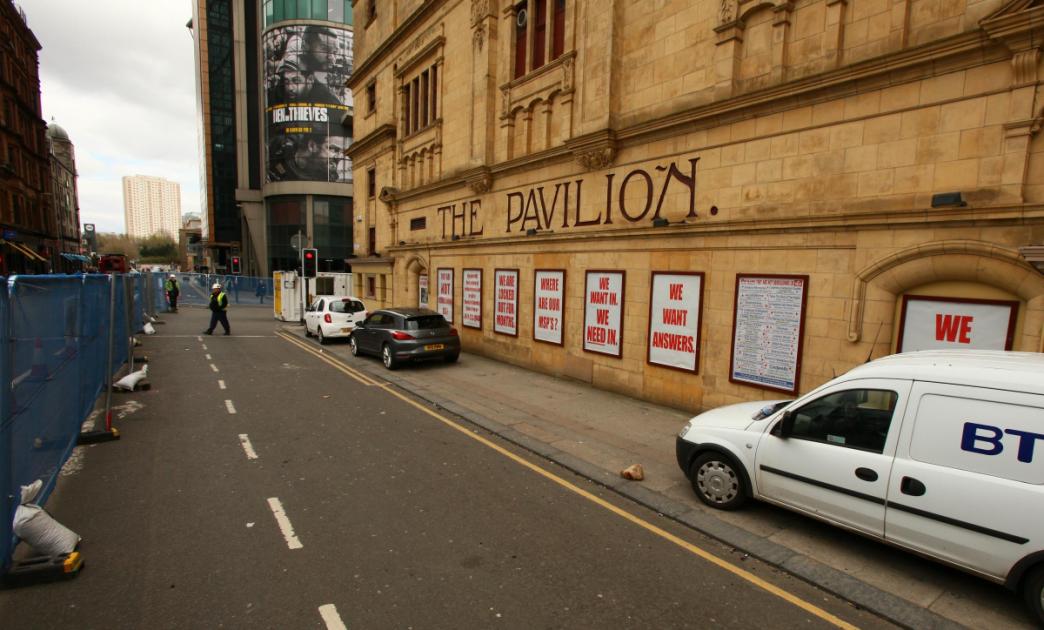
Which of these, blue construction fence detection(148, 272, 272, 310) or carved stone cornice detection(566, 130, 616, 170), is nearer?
carved stone cornice detection(566, 130, 616, 170)

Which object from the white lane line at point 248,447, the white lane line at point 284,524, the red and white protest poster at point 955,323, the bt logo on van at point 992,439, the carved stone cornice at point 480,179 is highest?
the carved stone cornice at point 480,179

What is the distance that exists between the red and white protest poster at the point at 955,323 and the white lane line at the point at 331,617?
7457 millimetres

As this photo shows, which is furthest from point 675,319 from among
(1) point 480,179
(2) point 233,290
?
(2) point 233,290

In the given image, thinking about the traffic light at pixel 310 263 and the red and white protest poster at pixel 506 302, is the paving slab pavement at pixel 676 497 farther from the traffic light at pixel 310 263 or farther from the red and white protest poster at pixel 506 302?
the traffic light at pixel 310 263

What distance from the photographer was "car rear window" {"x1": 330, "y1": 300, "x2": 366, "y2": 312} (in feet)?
56.3

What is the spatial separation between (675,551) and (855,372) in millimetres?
2372

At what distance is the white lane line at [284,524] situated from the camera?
4.30 metres

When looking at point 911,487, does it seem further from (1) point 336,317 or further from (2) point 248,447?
(1) point 336,317

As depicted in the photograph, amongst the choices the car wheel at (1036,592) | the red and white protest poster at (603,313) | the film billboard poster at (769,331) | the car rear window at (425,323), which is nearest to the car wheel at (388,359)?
the car rear window at (425,323)

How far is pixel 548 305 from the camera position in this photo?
40.1 feet

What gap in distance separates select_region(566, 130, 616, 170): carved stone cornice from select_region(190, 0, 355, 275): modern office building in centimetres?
2810

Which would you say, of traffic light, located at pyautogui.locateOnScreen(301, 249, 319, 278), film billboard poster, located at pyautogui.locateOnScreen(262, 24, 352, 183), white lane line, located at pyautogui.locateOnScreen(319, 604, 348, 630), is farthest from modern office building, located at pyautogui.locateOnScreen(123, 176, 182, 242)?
white lane line, located at pyautogui.locateOnScreen(319, 604, 348, 630)

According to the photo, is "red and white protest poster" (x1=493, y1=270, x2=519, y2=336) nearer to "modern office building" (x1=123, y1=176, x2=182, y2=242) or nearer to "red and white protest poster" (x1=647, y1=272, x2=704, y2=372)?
"red and white protest poster" (x1=647, y1=272, x2=704, y2=372)

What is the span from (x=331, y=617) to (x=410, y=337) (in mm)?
9210
